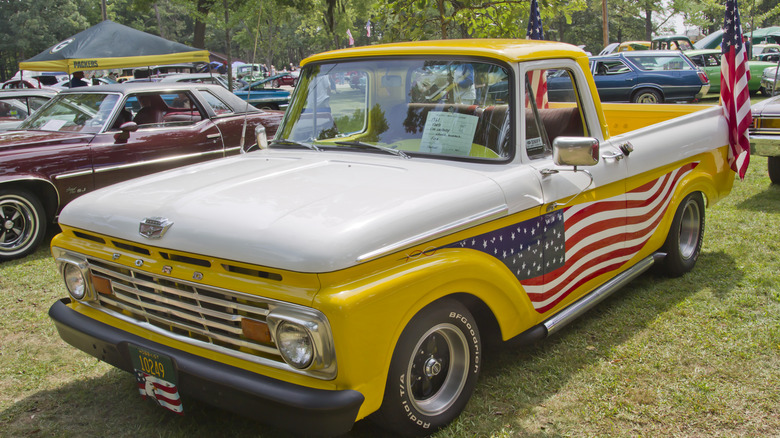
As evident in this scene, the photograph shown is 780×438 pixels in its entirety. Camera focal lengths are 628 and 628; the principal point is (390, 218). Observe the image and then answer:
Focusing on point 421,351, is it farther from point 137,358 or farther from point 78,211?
point 78,211

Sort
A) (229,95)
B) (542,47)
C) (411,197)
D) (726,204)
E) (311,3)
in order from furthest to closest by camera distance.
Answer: (311,3) < (229,95) < (726,204) < (542,47) < (411,197)

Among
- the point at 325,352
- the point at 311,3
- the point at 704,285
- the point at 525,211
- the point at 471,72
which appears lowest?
the point at 704,285

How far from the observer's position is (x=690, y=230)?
17.4ft

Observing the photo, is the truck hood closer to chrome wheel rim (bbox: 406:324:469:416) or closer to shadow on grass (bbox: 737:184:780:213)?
chrome wheel rim (bbox: 406:324:469:416)

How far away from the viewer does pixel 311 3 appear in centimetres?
2475

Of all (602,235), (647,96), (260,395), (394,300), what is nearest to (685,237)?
(602,235)

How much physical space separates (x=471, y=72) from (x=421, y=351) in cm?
160

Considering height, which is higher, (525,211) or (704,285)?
(525,211)

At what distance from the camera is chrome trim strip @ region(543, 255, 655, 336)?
11.7 feet

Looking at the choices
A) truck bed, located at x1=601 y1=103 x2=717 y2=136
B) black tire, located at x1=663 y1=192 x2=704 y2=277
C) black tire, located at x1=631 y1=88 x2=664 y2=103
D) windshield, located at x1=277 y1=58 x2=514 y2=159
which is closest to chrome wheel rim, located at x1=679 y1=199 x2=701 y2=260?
black tire, located at x1=663 y1=192 x2=704 y2=277

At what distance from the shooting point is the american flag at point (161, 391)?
9.06 feet

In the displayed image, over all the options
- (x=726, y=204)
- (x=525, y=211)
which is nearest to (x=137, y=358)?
(x=525, y=211)

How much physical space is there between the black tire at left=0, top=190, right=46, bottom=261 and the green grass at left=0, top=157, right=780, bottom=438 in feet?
4.78

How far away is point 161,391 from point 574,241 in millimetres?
2365
